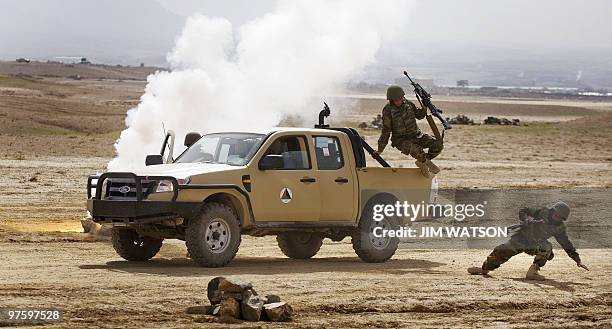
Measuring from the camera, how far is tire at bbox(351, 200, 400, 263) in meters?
17.8

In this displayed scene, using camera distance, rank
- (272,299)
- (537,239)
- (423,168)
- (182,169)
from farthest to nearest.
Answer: (423,168) < (182,169) < (537,239) < (272,299)

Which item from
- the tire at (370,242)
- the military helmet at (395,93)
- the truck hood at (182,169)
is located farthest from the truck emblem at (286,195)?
the military helmet at (395,93)

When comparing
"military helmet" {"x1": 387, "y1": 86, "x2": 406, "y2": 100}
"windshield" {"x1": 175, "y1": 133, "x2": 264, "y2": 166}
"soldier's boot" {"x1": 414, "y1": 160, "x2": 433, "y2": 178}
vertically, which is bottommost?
"soldier's boot" {"x1": 414, "y1": 160, "x2": 433, "y2": 178}

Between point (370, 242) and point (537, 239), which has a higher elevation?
point (537, 239)

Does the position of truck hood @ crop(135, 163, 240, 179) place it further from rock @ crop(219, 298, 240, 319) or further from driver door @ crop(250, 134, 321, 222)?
rock @ crop(219, 298, 240, 319)

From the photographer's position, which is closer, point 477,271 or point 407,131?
point 477,271

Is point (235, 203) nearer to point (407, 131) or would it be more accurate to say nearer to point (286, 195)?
point (286, 195)

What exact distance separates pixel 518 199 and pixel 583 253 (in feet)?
26.6

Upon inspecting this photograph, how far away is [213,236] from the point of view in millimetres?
16219

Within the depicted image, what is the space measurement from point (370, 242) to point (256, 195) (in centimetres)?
196

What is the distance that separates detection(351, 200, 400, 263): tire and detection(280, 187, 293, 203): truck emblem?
4.08ft

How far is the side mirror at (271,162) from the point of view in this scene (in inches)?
657

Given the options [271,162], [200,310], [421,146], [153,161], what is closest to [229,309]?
[200,310]

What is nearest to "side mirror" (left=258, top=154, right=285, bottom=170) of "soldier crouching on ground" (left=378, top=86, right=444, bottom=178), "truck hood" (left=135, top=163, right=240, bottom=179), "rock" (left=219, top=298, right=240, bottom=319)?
A: "truck hood" (left=135, top=163, right=240, bottom=179)
